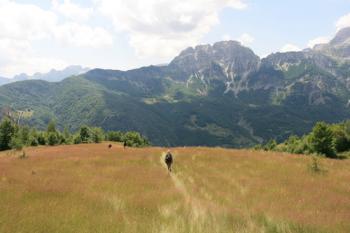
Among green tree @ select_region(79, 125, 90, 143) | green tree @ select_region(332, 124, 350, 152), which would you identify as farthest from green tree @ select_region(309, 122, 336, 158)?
green tree @ select_region(79, 125, 90, 143)

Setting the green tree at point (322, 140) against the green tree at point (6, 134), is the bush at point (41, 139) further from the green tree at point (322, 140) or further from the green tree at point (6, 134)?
the green tree at point (322, 140)

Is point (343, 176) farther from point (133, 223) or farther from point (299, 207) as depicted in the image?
point (133, 223)

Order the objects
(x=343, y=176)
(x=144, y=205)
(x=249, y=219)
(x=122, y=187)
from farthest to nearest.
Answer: (x=343, y=176) → (x=122, y=187) → (x=144, y=205) → (x=249, y=219)

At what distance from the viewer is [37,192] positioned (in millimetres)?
15570

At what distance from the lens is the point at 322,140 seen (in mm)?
64125

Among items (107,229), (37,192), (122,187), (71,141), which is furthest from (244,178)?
(71,141)

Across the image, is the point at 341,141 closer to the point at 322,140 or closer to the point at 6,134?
the point at 322,140

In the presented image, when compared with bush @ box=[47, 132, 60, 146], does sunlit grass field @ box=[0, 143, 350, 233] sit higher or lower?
higher

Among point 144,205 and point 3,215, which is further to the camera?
point 144,205

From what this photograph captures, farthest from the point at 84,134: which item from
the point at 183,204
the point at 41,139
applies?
the point at 183,204

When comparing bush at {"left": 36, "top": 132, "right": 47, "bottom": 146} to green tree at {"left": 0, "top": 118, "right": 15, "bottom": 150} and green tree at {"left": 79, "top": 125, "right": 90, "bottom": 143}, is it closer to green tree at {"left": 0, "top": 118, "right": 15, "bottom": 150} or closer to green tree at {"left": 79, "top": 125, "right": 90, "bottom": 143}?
green tree at {"left": 0, "top": 118, "right": 15, "bottom": 150}

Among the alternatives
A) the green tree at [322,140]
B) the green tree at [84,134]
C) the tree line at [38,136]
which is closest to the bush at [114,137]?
the tree line at [38,136]

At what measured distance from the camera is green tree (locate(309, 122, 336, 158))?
63509 mm

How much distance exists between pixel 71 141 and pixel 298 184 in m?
108
